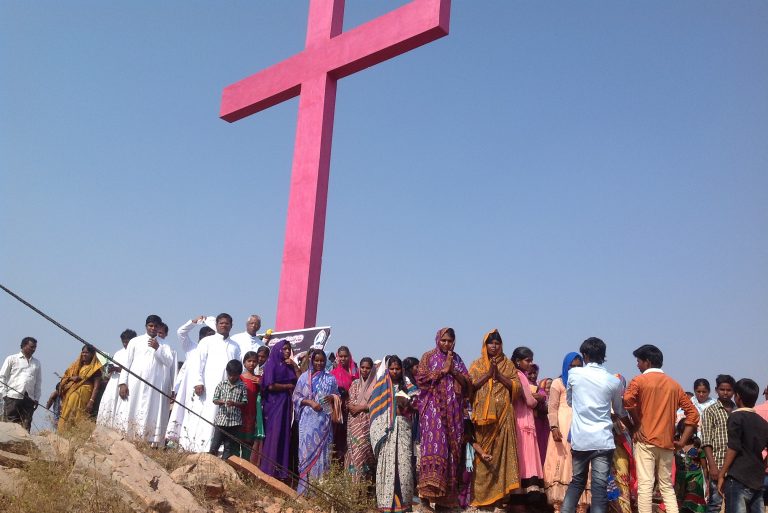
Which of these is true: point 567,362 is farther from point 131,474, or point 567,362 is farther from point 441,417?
point 131,474

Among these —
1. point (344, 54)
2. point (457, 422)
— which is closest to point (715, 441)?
point (457, 422)

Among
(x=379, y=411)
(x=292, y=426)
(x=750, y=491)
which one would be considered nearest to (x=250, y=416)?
(x=292, y=426)

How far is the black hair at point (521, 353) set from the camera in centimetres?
689

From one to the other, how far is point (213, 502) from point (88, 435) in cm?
110

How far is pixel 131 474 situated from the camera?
16.0 ft

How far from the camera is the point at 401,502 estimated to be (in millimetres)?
6082

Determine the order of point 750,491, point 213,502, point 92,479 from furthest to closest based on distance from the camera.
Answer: point 213,502 < point 750,491 < point 92,479

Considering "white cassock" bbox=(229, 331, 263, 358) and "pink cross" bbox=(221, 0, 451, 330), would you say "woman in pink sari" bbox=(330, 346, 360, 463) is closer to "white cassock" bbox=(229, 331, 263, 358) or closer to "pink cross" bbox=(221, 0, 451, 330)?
"pink cross" bbox=(221, 0, 451, 330)

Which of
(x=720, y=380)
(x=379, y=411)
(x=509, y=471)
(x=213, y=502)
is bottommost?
(x=213, y=502)

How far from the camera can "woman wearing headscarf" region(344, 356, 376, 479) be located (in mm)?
6379

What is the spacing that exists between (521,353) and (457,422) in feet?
3.63

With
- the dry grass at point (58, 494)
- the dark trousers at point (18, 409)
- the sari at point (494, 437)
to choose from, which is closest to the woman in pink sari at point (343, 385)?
the sari at point (494, 437)

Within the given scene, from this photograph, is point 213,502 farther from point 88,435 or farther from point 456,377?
point 456,377

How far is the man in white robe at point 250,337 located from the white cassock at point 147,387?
2.57 ft
